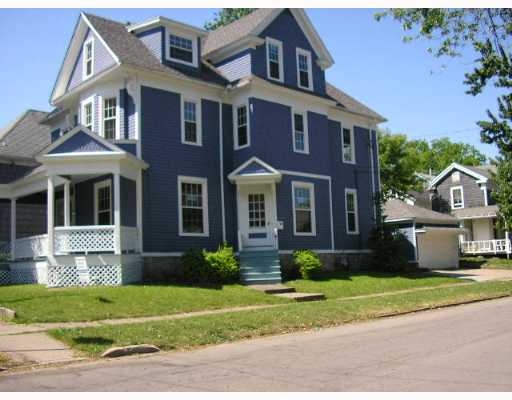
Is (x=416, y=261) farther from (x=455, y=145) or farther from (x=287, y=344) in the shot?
(x=455, y=145)

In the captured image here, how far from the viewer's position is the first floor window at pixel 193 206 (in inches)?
858

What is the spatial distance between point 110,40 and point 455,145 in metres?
64.8

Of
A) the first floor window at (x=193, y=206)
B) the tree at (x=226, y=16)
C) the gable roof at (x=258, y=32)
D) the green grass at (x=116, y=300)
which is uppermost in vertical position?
the tree at (x=226, y=16)

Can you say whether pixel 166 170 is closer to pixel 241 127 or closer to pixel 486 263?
pixel 241 127

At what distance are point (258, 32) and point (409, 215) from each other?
1432cm

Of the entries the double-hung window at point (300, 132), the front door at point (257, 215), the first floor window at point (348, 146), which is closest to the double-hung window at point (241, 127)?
the front door at point (257, 215)

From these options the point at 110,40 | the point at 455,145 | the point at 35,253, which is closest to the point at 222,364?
the point at 35,253

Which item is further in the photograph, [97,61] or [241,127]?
[241,127]

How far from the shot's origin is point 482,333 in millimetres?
10750

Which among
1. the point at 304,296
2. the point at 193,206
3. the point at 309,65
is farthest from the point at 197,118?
the point at 304,296

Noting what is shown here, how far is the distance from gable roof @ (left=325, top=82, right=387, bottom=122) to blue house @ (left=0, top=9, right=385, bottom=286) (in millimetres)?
914

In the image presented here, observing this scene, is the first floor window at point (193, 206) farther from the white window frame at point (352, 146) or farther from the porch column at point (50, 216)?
the white window frame at point (352, 146)

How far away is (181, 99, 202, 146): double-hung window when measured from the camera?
73.0ft

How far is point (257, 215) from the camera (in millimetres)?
23203
